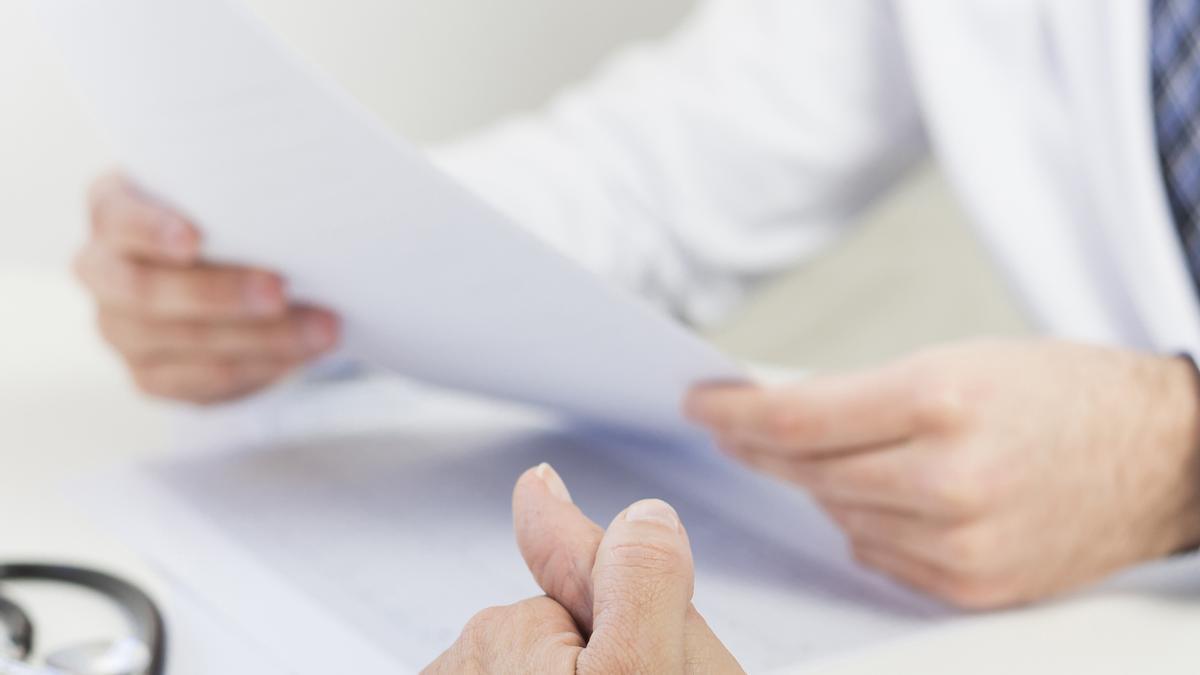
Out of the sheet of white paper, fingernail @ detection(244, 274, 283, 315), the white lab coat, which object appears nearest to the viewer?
the sheet of white paper

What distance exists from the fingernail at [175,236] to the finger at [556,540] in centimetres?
24

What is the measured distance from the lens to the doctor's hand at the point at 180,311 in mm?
389

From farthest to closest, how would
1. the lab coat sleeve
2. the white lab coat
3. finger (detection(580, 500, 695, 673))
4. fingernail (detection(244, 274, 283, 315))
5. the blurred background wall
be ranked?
1. the blurred background wall
2. the lab coat sleeve
3. the white lab coat
4. fingernail (detection(244, 274, 283, 315))
5. finger (detection(580, 500, 695, 673))

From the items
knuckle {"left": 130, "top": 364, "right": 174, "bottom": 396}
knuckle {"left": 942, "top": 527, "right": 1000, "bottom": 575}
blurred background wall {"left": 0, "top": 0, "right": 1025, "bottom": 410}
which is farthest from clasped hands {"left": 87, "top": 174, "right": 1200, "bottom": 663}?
blurred background wall {"left": 0, "top": 0, "right": 1025, "bottom": 410}

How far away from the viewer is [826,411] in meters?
0.31

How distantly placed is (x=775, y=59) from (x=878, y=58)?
0.05 m

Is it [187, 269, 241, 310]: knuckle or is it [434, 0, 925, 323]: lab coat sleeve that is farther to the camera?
[434, 0, 925, 323]: lab coat sleeve

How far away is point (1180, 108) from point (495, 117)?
788 mm

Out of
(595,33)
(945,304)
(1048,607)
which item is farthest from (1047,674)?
(595,33)

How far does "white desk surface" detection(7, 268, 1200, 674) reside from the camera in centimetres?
27

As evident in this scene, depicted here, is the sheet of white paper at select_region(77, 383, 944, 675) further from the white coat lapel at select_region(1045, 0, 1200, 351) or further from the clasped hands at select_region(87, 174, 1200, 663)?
the white coat lapel at select_region(1045, 0, 1200, 351)

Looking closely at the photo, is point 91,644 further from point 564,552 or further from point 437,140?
point 437,140

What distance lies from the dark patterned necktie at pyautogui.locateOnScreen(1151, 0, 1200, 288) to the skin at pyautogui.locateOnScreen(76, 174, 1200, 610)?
136mm

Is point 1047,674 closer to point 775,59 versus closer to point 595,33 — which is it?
point 775,59
